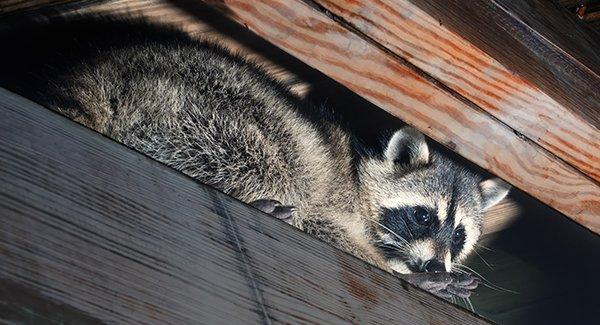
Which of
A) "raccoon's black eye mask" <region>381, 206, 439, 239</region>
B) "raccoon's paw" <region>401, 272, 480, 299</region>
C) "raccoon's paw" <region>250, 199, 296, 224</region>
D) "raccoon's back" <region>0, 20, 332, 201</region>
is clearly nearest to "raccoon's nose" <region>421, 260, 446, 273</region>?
"raccoon's black eye mask" <region>381, 206, 439, 239</region>

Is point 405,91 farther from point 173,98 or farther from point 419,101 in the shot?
point 173,98

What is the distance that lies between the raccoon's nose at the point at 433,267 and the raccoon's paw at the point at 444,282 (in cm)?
26

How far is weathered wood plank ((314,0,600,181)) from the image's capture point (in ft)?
6.44

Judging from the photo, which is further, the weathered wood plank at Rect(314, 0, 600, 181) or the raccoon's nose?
the raccoon's nose

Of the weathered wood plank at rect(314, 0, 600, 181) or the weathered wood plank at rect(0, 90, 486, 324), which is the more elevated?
the weathered wood plank at rect(314, 0, 600, 181)

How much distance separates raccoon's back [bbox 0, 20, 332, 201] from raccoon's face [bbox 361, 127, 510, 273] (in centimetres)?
65

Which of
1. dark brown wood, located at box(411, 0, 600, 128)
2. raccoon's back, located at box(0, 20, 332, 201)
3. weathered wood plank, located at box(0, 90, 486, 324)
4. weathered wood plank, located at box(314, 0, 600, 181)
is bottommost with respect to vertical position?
weathered wood plank, located at box(0, 90, 486, 324)

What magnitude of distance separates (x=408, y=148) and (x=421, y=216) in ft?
0.94

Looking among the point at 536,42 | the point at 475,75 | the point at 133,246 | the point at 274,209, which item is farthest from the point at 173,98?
the point at 133,246

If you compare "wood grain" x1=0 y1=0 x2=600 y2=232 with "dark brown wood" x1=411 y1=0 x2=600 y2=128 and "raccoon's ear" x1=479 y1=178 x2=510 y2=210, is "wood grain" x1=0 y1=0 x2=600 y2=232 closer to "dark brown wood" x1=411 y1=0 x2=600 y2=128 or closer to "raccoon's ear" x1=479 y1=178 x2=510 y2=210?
"dark brown wood" x1=411 y1=0 x2=600 y2=128

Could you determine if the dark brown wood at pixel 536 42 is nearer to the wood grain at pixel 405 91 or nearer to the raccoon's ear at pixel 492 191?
the wood grain at pixel 405 91

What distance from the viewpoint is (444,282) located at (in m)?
2.92

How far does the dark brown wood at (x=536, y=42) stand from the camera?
2119 millimetres

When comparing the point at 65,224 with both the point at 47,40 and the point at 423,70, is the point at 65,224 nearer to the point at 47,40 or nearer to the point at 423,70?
the point at 423,70
